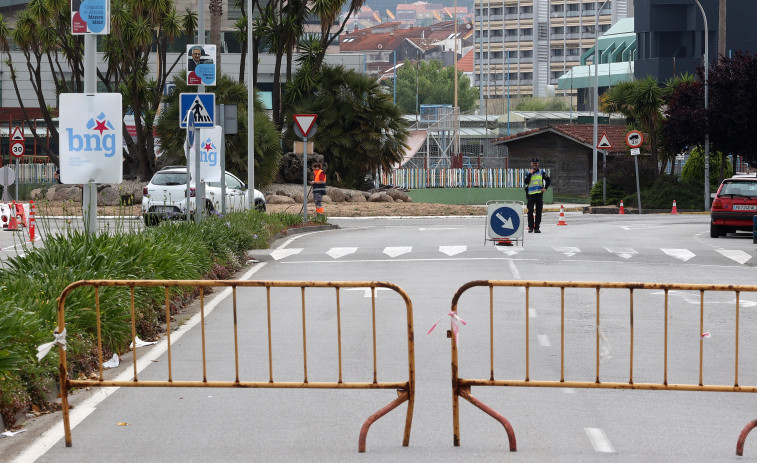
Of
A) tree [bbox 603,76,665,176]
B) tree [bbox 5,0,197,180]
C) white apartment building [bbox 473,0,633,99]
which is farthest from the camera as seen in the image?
white apartment building [bbox 473,0,633,99]

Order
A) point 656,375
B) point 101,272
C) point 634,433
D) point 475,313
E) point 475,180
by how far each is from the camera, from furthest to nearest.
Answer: point 475,180, point 475,313, point 101,272, point 656,375, point 634,433

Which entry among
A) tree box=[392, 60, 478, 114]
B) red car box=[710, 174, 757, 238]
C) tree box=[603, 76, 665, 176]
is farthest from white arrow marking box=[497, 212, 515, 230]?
tree box=[392, 60, 478, 114]

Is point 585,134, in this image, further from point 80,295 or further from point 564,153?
point 80,295

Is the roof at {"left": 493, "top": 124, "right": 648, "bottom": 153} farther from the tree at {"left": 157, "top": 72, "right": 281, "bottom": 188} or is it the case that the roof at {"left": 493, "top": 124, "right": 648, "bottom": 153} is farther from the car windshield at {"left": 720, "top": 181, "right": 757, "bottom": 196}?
the car windshield at {"left": 720, "top": 181, "right": 757, "bottom": 196}

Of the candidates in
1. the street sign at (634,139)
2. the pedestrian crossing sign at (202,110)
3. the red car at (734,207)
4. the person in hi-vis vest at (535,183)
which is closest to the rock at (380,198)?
the street sign at (634,139)

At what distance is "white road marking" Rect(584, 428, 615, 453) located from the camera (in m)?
7.23

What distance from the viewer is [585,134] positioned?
67125 millimetres

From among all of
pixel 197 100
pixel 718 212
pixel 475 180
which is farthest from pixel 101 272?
pixel 475 180

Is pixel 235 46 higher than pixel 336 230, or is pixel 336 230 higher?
pixel 235 46

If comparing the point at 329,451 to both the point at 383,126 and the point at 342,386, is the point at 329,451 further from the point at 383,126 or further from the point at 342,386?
the point at 383,126

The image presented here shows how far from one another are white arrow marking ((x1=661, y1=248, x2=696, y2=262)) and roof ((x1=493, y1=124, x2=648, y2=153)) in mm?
40393

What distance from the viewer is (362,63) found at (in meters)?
77.1

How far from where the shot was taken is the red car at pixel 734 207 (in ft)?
92.7

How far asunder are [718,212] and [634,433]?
2176 cm
